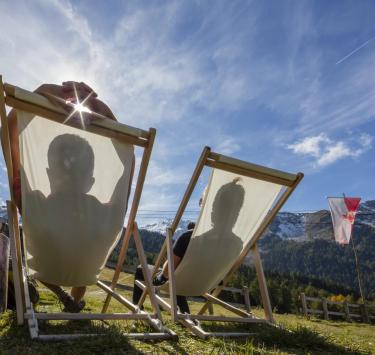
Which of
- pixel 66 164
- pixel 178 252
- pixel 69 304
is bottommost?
pixel 69 304

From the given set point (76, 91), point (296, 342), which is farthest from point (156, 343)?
point (76, 91)

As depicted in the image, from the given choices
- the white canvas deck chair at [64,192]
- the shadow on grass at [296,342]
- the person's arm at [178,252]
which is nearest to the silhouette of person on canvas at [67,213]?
the white canvas deck chair at [64,192]

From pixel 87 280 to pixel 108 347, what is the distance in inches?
31.7

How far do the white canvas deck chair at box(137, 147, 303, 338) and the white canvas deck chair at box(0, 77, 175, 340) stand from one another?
526mm

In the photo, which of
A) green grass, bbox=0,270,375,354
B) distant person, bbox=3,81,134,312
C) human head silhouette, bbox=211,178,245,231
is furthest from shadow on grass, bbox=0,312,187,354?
human head silhouette, bbox=211,178,245,231

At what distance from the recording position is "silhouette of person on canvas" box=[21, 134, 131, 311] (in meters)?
2.13

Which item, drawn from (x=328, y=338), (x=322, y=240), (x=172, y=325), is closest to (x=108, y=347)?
(x=172, y=325)

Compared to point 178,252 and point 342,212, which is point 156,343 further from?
point 342,212

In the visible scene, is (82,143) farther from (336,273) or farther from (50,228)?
(336,273)

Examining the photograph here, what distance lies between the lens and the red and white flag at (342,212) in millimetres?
12570

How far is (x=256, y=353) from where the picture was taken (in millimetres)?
1646

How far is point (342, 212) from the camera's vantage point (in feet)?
41.7

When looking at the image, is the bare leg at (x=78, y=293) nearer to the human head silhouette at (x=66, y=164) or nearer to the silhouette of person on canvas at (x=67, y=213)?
the silhouette of person on canvas at (x=67, y=213)

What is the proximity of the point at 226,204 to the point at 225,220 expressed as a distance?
132 mm
